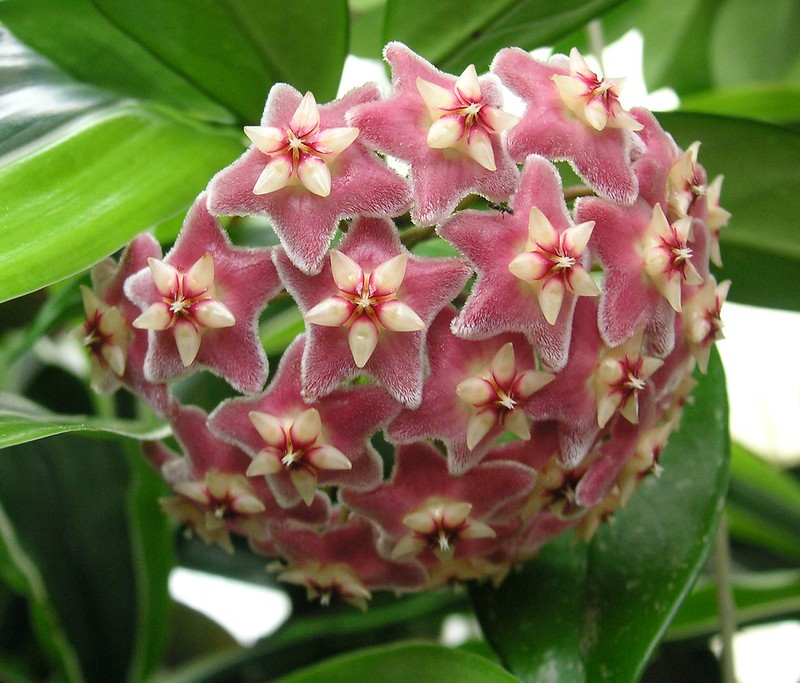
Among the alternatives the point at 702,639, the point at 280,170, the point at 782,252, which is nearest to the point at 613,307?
the point at 280,170

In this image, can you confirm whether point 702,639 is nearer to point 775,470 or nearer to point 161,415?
point 775,470

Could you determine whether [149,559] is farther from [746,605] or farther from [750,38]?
[750,38]

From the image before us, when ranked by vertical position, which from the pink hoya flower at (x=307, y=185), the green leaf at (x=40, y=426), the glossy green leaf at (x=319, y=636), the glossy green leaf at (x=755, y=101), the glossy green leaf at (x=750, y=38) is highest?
the glossy green leaf at (x=750, y=38)

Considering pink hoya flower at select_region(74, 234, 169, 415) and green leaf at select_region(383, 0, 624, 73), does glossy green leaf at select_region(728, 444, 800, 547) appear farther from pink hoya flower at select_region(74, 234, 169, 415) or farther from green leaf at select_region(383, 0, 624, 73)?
pink hoya flower at select_region(74, 234, 169, 415)

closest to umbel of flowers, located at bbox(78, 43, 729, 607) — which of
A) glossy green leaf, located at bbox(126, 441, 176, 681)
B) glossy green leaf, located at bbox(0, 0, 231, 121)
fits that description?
glossy green leaf, located at bbox(0, 0, 231, 121)

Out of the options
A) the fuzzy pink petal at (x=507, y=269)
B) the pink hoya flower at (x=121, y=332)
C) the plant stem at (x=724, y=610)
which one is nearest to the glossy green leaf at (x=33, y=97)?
the pink hoya flower at (x=121, y=332)

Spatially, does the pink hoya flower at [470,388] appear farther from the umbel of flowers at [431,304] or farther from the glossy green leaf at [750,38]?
the glossy green leaf at [750,38]

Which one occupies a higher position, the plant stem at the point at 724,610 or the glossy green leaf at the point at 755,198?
the glossy green leaf at the point at 755,198

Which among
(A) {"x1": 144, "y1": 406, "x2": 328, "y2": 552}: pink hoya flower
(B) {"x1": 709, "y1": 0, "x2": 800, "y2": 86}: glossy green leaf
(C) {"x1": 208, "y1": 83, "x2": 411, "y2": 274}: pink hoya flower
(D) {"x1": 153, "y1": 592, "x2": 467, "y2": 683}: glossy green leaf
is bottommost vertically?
(D) {"x1": 153, "y1": 592, "x2": 467, "y2": 683}: glossy green leaf
